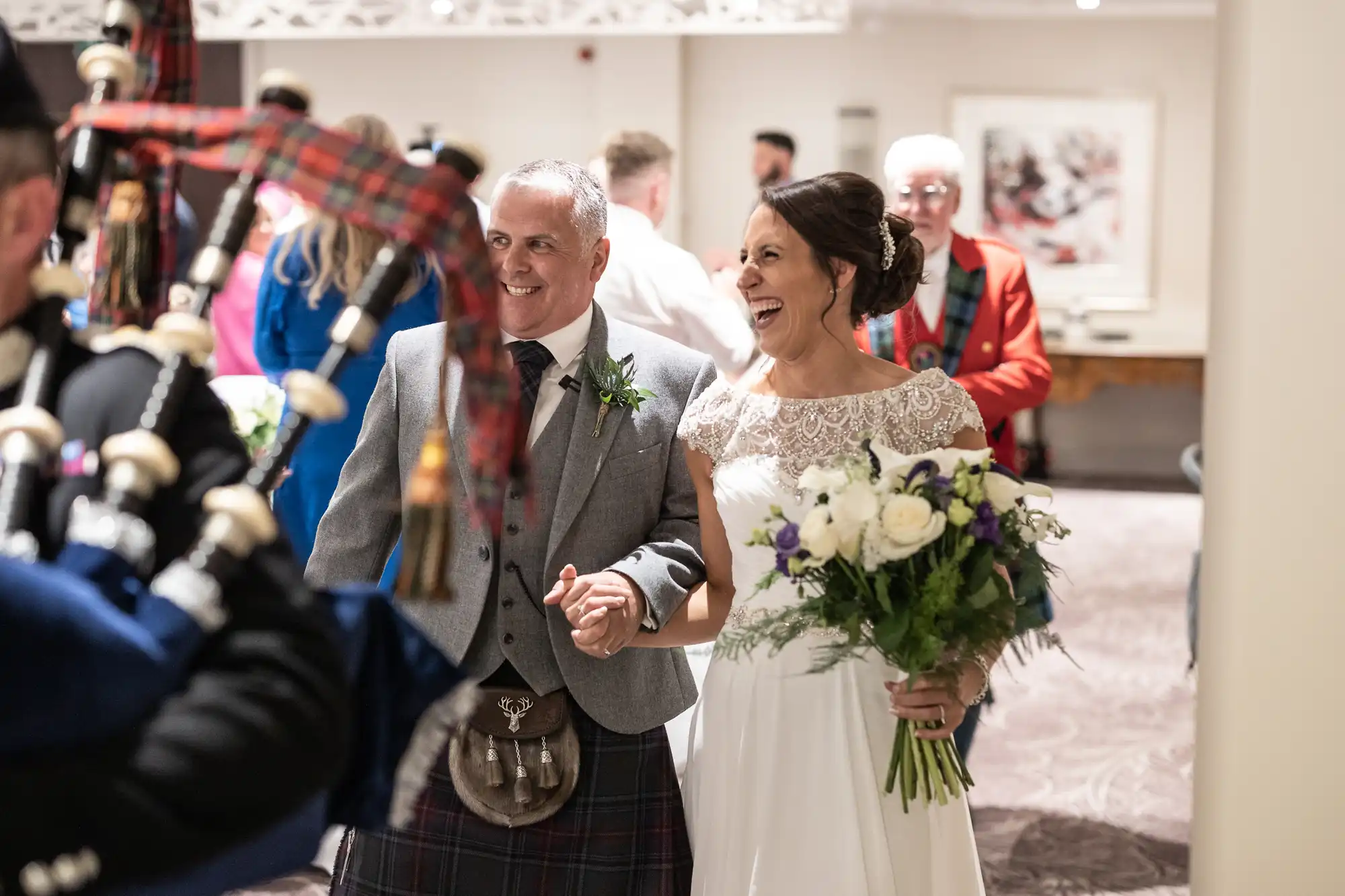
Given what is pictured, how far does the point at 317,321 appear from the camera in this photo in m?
3.89

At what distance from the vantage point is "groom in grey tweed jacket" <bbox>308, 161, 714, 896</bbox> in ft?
8.29

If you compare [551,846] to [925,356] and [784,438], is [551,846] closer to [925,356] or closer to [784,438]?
[784,438]

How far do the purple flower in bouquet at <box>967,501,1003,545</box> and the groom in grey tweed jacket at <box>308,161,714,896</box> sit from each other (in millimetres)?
548

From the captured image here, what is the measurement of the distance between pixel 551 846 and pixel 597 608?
53 centimetres

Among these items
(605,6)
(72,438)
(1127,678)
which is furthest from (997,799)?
(605,6)

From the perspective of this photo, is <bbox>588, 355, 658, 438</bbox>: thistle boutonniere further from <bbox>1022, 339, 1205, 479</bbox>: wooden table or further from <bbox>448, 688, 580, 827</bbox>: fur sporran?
<bbox>1022, 339, 1205, 479</bbox>: wooden table

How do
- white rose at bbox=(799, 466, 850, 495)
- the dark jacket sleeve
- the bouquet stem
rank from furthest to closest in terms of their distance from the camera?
the bouquet stem < white rose at bbox=(799, 466, 850, 495) < the dark jacket sleeve

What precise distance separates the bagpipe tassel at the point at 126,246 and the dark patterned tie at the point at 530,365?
51.6 inches

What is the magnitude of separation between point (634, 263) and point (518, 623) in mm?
2093

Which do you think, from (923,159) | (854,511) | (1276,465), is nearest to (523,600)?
(854,511)

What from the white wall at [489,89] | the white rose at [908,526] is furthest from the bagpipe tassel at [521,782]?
the white wall at [489,89]

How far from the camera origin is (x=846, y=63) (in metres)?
11.8

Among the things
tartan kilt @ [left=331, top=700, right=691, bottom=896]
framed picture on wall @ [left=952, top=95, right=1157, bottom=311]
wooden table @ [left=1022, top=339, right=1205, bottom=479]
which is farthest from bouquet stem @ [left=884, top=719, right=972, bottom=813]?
framed picture on wall @ [left=952, top=95, right=1157, bottom=311]

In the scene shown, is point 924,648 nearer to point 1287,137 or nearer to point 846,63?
point 1287,137
